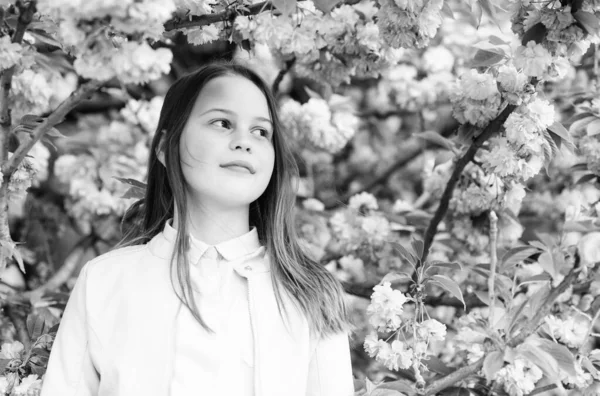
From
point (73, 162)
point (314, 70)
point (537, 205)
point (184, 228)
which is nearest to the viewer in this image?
point (184, 228)

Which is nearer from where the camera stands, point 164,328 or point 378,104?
point 164,328

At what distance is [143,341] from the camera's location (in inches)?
67.9

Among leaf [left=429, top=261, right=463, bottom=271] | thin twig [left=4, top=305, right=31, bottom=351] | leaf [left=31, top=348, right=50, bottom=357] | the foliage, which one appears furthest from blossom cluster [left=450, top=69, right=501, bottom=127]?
thin twig [left=4, top=305, right=31, bottom=351]

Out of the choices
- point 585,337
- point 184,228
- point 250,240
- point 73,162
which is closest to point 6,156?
point 184,228

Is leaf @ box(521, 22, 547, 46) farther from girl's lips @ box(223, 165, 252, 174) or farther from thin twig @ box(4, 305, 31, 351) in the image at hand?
thin twig @ box(4, 305, 31, 351)

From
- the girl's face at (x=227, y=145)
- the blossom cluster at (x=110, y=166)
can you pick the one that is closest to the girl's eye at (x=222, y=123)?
the girl's face at (x=227, y=145)

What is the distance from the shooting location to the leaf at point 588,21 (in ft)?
5.23

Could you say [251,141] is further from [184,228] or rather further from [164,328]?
[164,328]

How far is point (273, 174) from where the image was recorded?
2043 mm

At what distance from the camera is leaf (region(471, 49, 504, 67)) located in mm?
1900

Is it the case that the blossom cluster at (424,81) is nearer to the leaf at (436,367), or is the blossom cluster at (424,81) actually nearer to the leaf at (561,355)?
the leaf at (436,367)

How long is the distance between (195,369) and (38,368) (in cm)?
42

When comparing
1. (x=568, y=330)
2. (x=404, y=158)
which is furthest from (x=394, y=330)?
(x=404, y=158)

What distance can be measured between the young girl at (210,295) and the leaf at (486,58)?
1.59 ft
